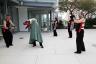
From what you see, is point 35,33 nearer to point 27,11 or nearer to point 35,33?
point 35,33

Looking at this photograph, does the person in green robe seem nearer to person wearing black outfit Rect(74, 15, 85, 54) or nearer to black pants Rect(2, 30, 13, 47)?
black pants Rect(2, 30, 13, 47)

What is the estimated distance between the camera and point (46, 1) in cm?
2577

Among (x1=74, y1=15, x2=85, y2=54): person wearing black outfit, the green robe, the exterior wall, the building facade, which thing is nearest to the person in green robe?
the green robe

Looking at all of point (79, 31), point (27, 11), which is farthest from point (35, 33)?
point (27, 11)

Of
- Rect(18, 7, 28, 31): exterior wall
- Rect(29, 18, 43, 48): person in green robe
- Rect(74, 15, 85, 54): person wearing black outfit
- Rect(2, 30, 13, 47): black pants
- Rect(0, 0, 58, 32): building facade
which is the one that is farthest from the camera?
Rect(18, 7, 28, 31): exterior wall

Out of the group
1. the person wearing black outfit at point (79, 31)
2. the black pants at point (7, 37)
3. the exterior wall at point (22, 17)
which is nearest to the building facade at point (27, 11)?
the exterior wall at point (22, 17)

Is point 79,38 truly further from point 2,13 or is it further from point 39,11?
point 39,11

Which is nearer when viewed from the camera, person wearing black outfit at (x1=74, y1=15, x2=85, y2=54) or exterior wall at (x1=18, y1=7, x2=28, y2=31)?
person wearing black outfit at (x1=74, y1=15, x2=85, y2=54)

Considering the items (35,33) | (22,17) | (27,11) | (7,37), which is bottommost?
(7,37)

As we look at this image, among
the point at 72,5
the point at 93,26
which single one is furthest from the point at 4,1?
the point at 72,5

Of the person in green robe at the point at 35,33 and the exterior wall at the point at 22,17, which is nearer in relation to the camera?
the person in green robe at the point at 35,33

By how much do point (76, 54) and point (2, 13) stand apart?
11617mm

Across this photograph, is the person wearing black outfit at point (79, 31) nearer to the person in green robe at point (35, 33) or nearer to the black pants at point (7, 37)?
the person in green robe at point (35, 33)

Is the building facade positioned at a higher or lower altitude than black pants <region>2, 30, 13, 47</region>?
higher
